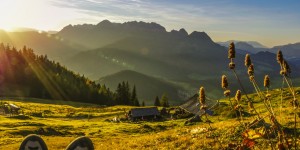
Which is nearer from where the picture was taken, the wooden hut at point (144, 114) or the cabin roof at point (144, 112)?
the wooden hut at point (144, 114)

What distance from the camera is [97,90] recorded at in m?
190

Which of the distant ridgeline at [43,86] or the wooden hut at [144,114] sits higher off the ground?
the distant ridgeline at [43,86]

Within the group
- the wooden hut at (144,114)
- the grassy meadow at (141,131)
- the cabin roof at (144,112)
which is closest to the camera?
the grassy meadow at (141,131)

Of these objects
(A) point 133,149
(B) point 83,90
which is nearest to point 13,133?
(A) point 133,149

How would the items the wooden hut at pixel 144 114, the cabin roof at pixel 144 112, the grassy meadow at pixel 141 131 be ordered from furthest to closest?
the cabin roof at pixel 144 112 < the wooden hut at pixel 144 114 < the grassy meadow at pixel 141 131

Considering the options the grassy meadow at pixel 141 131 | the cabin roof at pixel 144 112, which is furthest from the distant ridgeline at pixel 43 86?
the cabin roof at pixel 144 112

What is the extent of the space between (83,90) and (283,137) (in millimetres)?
187163

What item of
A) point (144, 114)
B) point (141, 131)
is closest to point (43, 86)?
point (144, 114)

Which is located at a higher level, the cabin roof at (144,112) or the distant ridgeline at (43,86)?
the distant ridgeline at (43,86)

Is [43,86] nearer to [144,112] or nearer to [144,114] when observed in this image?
[144,112]

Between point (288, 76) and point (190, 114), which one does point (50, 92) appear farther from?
point (288, 76)

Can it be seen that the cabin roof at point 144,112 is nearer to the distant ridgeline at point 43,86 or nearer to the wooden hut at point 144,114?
the wooden hut at point 144,114

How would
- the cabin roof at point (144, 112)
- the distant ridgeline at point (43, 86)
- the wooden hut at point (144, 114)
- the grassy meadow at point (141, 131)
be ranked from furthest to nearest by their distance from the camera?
the distant ridgeline at point (43, 86) → the cabin roof at point (144, 112) → the wooden hut at point (144, 114) → the grassy meadow at point (141, 131)

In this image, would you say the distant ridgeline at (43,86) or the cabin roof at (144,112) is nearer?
the cabin roof at (144,112)
